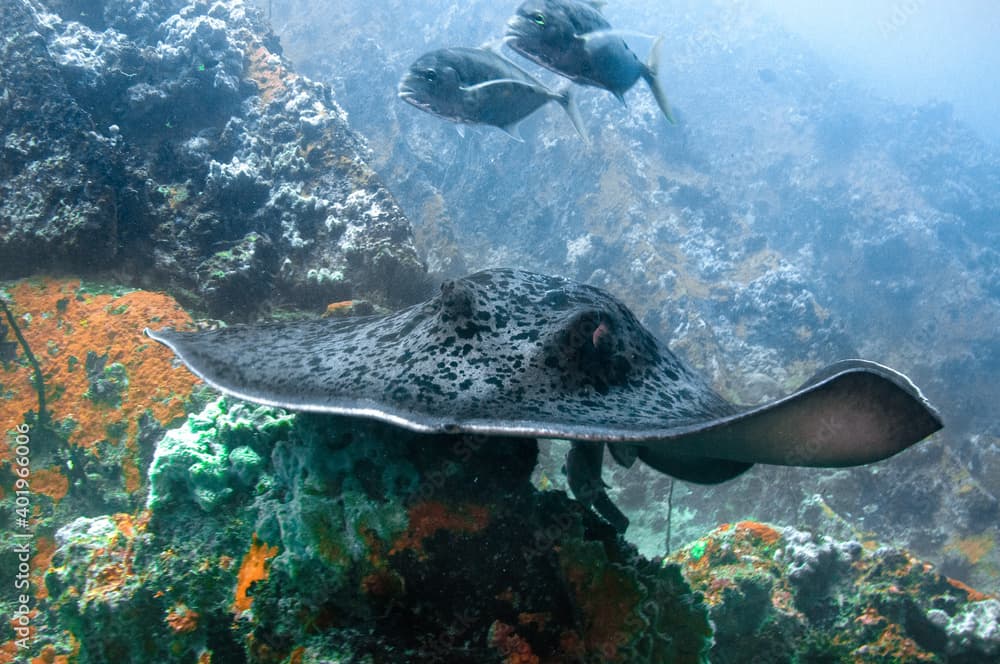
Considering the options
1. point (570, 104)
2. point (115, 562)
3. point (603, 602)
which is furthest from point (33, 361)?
point (570, 104)

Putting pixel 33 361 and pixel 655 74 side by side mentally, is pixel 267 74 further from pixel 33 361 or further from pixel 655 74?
pixel 655 74

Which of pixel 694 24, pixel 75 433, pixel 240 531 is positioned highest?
pixel 694 24

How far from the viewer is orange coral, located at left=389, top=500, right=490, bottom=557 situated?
2248 mm

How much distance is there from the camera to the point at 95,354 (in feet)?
14.9

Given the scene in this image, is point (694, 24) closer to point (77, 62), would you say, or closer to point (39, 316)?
point (77, 62)

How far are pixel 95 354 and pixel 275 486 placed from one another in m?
3.12

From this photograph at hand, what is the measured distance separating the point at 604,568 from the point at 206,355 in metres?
2.41

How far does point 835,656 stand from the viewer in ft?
11.9

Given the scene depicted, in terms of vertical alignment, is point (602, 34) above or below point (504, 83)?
above

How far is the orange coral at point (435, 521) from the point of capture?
2.25m

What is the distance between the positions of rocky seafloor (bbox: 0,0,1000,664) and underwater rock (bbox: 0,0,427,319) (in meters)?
0.03

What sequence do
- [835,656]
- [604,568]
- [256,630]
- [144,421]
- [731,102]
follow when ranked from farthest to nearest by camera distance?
[731,102], [144,421], [835,656], [604,568], [256,630]

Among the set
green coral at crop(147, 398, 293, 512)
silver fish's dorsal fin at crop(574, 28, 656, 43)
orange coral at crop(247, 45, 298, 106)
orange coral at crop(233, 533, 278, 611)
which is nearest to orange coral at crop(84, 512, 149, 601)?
green coral at crop(147, 398, 293, 512)

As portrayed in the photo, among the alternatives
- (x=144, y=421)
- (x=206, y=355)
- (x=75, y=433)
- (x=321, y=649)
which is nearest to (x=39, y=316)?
(x=75, y=433)
